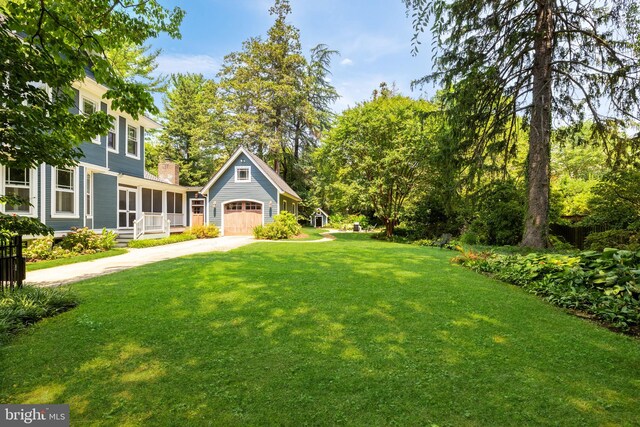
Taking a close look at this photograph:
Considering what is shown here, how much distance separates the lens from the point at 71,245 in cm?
1130

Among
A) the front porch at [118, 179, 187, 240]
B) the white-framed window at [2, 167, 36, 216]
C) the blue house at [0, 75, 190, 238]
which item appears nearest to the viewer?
the white-framed window at [2, 167, 36, 216]

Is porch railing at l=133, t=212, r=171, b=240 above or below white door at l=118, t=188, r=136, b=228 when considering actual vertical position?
below

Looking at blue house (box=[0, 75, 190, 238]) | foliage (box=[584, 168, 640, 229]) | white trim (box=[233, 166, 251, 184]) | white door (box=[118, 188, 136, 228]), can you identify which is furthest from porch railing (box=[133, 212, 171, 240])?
foliage (box=[584, 168, 640, 229])

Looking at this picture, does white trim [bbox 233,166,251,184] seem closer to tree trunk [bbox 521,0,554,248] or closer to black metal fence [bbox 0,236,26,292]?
black metal fence [bbox 0,236,26,292]

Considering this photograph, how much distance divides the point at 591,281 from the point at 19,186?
15.6 m

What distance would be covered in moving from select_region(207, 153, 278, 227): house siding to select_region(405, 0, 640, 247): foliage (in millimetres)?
13450

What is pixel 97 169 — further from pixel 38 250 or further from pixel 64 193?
pixel 38 250

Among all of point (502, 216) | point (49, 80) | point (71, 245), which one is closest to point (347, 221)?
point (502, 216)

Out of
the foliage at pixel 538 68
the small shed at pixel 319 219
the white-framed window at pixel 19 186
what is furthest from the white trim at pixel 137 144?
the small shed at pixel 319 219

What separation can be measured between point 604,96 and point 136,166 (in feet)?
63.5

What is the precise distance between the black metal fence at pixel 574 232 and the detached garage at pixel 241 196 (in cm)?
1508

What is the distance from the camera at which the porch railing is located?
1546 centimetres

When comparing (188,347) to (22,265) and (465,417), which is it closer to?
(465,417)

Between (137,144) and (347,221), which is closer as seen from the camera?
(137,144)
